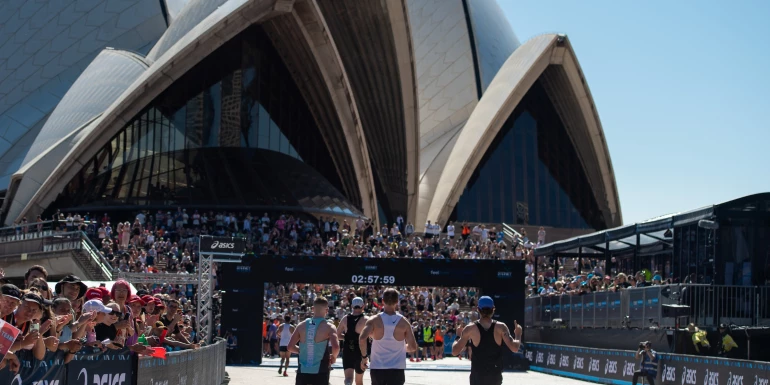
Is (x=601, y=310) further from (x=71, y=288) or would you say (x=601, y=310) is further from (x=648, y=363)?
(x=71, y=288)

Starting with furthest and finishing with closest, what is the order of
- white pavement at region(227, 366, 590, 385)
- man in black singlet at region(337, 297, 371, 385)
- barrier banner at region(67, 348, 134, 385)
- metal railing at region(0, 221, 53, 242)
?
metal railing at region(0, 221, 53, 242)
white pavement at region(227, 366, 590, 385)
man in black singlet at region(337, 297, 371, 385)
barrier banner at region(67, 348, 134, 385)

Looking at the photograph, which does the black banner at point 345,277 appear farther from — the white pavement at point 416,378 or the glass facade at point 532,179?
the glass facade at point 532,179

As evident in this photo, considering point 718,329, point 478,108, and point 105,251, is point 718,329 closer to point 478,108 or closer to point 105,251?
point 105,251

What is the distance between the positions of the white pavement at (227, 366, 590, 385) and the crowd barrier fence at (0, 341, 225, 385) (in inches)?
321

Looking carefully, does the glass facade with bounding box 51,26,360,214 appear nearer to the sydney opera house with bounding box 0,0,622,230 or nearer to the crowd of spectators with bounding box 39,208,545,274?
the sydney opera house with bounding box 0,0,622,230

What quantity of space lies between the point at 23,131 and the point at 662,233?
3225cm

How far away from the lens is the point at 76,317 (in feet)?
37.0

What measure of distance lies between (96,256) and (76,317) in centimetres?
2406

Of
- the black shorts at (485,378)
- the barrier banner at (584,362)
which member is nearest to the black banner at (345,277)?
the barrier banner at (584,362)

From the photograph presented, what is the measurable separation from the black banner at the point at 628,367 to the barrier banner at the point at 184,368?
7888 millimetres

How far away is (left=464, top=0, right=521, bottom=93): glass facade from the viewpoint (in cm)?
6022

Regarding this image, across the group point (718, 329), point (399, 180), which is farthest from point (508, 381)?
point (399, 180)

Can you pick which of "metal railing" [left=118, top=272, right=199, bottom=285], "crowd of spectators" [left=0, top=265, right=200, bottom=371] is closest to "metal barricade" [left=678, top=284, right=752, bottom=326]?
"crowd of spectators" [left=0, top=265, right=200, bottom=371]

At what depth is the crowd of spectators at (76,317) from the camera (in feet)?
28.3
